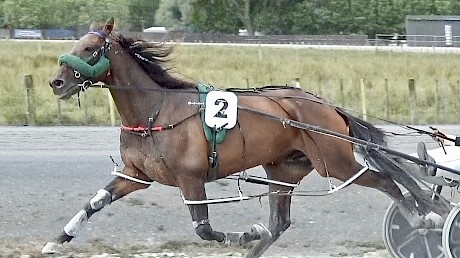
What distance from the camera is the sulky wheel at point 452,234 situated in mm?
5168

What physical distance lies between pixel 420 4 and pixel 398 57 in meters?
24.2

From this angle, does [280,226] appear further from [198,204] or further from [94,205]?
[94,205]

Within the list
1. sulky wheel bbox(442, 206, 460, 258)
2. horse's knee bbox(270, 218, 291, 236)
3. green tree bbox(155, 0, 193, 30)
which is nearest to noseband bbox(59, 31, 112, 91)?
horse's knee bbox(270, 218, 291, 236)

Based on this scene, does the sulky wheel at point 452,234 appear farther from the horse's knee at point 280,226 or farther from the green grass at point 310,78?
the green grass at point 310,78

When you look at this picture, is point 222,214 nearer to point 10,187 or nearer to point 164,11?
point 10,187

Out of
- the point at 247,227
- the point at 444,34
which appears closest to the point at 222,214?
the point at 247,227

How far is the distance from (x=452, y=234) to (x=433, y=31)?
134ft

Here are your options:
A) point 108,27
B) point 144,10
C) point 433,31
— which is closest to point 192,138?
point 108,27

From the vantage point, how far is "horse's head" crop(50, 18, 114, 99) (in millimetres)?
4918

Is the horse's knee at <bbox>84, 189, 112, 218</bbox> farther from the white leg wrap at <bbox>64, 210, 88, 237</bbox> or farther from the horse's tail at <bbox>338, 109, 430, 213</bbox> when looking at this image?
the horse's tail at <bbox>338, 109, 430, 213</bbox>

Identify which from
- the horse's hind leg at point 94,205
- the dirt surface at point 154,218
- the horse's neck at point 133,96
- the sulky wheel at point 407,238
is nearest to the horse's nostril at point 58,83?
the horse's neck at point 133,96

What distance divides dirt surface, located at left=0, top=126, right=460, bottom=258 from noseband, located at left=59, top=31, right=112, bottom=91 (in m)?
1.70

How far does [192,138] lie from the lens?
16.5ft

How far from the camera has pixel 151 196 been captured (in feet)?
26.5
